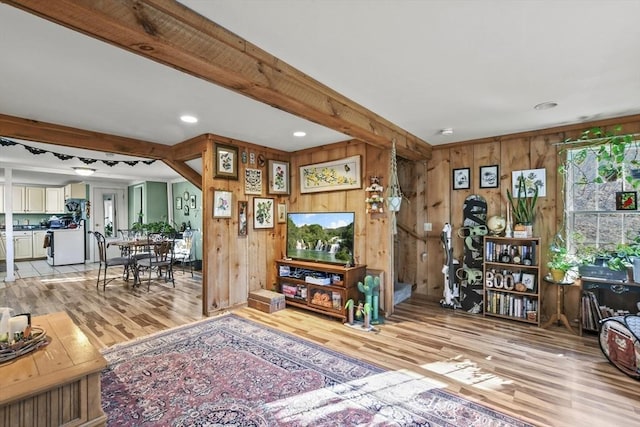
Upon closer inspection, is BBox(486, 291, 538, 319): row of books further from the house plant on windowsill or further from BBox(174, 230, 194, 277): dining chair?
BBox(174, 230, 194, 277): dining chair

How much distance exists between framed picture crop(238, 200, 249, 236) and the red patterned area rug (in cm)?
159

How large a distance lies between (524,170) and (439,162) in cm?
106

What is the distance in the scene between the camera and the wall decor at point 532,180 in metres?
3.62

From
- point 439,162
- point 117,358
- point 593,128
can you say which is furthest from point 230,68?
point 593,128

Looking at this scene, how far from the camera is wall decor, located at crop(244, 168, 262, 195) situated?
424 cm

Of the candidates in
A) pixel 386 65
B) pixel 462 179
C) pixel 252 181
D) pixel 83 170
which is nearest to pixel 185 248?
pixel 83 170

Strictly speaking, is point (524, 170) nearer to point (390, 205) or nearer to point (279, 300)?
point (390, 205)

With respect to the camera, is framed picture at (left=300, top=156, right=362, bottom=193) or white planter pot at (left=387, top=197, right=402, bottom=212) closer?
white planter pot at (left=387, top=197, right=402, bottom=212)

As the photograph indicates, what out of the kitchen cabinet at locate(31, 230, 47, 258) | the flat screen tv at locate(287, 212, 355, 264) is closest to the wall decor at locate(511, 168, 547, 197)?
the flat screen tv at locate(287, 212, 355, 264)

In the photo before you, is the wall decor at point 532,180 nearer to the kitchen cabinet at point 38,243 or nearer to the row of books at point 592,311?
the row of books at point 592,311

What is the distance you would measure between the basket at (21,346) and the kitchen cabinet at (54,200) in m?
8.48

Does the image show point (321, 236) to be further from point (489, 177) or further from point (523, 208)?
point (523, 208)

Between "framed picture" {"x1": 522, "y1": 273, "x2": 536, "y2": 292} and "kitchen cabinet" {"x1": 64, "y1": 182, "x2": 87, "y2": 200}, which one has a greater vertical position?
"kitchen cabinet" {"x1": 64, "y1": 182, "x2": 87, "y2": 200}

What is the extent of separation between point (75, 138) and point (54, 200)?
6.68 metres
